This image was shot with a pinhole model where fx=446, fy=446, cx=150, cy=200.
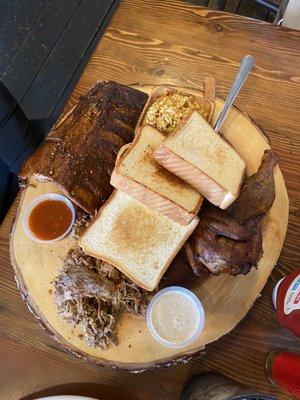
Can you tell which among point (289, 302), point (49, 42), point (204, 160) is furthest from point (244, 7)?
point (289, 302)

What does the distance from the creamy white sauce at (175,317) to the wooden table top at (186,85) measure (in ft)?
0.67

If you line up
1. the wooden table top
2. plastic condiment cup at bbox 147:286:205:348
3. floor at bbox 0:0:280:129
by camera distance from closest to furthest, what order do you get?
plastic condiment cup at bbox 147:286:205:348
the wooden table top
floor at bbox 0:0:280:129

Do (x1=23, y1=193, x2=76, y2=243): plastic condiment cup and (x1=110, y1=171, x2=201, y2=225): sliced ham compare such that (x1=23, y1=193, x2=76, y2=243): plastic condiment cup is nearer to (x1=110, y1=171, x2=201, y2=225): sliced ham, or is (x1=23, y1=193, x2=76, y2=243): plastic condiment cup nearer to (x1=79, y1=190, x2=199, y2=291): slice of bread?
(x1=79, y1=190, x2=199, y2=291): slice of bread

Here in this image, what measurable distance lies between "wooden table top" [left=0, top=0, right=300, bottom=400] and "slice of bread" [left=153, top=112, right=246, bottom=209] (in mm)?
343

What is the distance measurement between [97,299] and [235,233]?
49 centimetres

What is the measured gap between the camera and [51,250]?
5.03 ft

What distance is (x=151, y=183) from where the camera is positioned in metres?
1.47

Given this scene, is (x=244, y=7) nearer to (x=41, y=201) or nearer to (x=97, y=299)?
(x=41, y=201)

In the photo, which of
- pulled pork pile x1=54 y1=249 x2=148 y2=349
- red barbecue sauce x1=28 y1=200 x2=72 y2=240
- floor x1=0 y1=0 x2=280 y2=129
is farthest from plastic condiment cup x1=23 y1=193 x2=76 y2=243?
floor x1=0 y1=0 x2=280 y2=129

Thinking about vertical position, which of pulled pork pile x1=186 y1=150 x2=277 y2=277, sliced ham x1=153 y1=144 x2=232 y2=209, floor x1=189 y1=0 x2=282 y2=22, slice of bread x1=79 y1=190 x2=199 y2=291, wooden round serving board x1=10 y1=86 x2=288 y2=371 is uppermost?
floor x1=189 y1=0 x2=282 y2=22

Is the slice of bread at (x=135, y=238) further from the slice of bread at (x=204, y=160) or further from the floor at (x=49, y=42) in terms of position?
the floor at (x=49, y=42)

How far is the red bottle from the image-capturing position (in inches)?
53.6

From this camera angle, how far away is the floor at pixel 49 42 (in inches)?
115

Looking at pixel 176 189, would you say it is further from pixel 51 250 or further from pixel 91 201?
pixel 51 250
